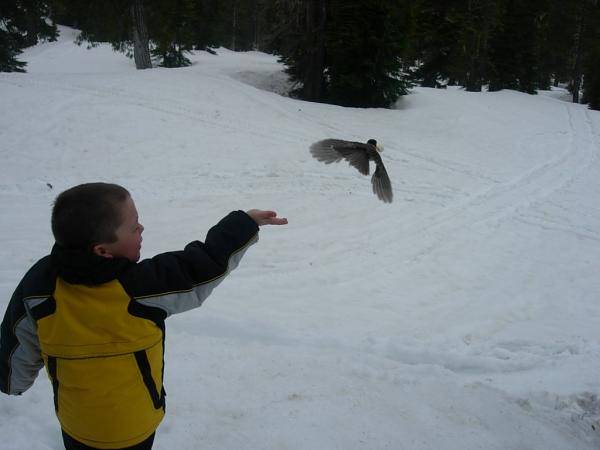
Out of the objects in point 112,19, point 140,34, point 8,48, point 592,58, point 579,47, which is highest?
point 579,47

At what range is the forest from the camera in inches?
614

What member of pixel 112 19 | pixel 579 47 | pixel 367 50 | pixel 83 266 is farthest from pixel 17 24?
pixel 579 47

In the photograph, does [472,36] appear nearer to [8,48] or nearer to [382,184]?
[8,48]

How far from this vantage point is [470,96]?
18891 millimetres

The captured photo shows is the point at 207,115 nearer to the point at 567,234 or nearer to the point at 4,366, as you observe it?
the point at 567,234

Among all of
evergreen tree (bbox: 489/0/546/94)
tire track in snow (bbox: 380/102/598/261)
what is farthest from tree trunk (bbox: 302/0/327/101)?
evergreen tree (bbox: 489/0/546/94)

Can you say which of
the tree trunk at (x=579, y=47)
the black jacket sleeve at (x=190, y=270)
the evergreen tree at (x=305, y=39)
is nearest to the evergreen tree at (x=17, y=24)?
the evergreen tree at (x=305, y=39)

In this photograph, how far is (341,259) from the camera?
632cm

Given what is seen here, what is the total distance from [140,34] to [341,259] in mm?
14528

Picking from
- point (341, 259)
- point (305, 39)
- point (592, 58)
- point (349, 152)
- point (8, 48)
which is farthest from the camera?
point (592, 58)

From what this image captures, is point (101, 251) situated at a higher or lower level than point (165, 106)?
lower

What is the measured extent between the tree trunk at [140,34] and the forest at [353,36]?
0.04m

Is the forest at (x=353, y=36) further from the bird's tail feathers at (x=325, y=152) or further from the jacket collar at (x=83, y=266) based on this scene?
the jacket collar at (x=83, y=266)

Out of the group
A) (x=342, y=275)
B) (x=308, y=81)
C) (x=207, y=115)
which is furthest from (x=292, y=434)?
(x=308, y=81)
